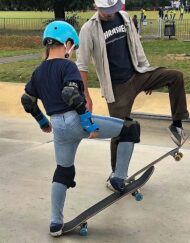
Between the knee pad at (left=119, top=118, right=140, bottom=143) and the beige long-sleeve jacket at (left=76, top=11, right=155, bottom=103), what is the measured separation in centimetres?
62

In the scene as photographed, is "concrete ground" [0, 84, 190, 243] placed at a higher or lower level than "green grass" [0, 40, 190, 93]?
higher

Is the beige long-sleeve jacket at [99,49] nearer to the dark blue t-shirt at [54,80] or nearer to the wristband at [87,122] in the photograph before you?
the dark blue t-shirt at [54,80]

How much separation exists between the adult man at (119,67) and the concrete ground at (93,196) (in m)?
0.70

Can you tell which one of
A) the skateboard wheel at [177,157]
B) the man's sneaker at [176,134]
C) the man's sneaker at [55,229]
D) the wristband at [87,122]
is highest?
the wristband at [87,122]

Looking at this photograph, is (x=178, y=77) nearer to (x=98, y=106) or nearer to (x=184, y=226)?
(x=184, y=226)

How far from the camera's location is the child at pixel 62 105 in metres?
3.58

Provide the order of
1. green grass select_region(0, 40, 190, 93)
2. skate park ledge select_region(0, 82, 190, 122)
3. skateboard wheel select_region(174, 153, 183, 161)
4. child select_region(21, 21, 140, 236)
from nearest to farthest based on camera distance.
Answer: child select_region(21, 21, 140, 236) → skateboard wheel select_region(174, 153, 183, 161) → skate park ledge select_region(0, 82, 190, 122) → green grass select_region(0, 40, 190, 93)

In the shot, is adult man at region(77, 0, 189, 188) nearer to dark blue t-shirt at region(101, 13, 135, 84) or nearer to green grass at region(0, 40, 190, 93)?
dark blue t-shirt at region(101, 13, 135, 84)

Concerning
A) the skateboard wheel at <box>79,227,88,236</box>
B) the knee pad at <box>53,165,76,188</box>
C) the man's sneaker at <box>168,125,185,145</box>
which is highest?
the knee pad at <box>53,165,76,188</box>

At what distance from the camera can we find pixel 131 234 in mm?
3967

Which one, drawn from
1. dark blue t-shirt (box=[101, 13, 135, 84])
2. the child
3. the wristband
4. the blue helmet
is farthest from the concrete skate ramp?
the blue helmet

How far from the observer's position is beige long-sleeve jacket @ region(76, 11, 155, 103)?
4582 millimetres

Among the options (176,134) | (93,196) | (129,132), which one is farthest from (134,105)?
(129,132)

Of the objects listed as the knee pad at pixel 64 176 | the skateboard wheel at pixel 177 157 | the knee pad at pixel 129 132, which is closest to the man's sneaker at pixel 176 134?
the skateboard wheel at pixel 177 157
